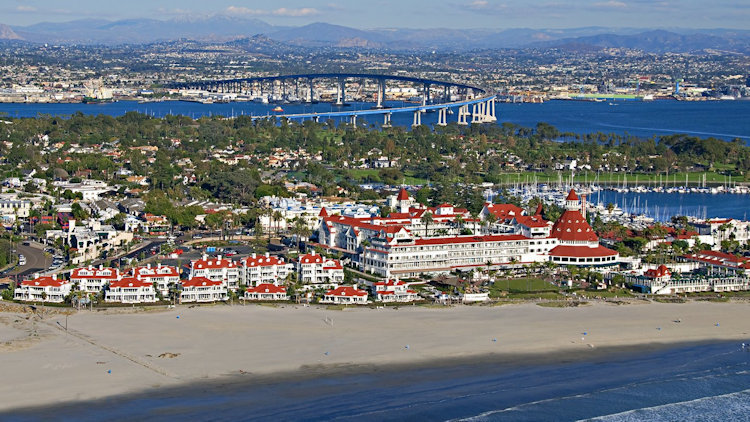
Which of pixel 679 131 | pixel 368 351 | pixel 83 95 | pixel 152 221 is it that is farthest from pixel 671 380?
pixel 83 95

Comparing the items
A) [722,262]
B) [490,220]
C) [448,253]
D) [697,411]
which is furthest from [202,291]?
[722,262]

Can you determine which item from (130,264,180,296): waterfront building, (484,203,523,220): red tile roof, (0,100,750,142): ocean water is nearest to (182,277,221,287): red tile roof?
(130,264,180,296): waterfront building

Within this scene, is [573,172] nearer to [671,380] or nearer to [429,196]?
[429,196]

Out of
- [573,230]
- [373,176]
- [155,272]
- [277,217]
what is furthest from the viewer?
[373,176]

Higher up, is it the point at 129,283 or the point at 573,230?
the point at 573,230

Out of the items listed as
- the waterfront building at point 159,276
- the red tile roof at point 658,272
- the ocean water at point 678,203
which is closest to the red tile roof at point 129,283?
the waterfront building at point 159,276

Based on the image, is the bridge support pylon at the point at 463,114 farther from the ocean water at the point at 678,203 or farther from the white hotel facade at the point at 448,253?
the white hotel facade at the point at 448,253

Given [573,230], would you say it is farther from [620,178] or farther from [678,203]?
[620,178]
